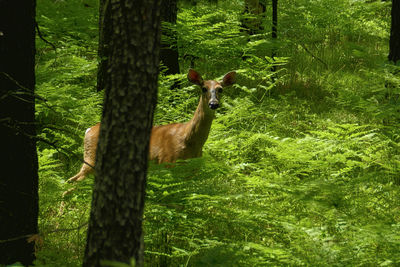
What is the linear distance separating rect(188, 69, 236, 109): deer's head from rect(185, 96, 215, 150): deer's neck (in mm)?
107

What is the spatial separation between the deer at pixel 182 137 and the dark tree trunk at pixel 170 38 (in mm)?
2776

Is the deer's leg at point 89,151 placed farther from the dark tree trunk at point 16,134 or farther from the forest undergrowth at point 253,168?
the dark tree trunk at point 16,134

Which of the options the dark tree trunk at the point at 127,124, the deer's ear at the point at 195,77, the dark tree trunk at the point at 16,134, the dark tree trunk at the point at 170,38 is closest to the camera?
the dark tree trunk at the point at 127,124

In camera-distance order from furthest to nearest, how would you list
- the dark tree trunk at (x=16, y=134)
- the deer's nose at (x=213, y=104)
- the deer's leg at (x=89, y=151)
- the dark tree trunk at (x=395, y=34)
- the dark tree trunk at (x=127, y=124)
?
the dark tree trunk at (x=395, y=34)
the deer's leg at (x=89, y=151)
the deer's nose at (x=213, y=104)
the dark tree trunk at (x=16, y=134)
the dark tree trunk at (x=127, y=124)

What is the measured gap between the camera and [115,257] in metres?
2.52

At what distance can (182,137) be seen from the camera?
6.19m

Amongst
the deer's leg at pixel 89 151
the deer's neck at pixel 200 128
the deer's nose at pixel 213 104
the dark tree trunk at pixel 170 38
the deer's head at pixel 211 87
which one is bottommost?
the deer's leg at pixel 89 151

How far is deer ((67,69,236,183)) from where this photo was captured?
612 cm

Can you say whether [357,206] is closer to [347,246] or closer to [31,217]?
[347,246]

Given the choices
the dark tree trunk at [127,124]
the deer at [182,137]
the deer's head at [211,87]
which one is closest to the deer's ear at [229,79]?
the deer's head at [211,87]

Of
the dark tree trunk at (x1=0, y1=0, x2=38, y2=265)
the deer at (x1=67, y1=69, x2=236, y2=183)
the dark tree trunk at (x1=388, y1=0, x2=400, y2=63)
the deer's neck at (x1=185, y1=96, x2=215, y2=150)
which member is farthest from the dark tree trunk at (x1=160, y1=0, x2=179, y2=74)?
the dark tree trunk at (x1=0, y1=0, x2=38, y2=265)

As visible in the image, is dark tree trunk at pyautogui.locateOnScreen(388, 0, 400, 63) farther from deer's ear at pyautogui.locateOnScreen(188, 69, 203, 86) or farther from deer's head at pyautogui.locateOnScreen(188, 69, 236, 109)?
deer's ear at pyautogui.locateOnScreen(188, 69, 203, 86)

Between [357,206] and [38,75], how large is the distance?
13.7ft

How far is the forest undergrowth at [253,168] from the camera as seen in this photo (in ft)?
12.4
